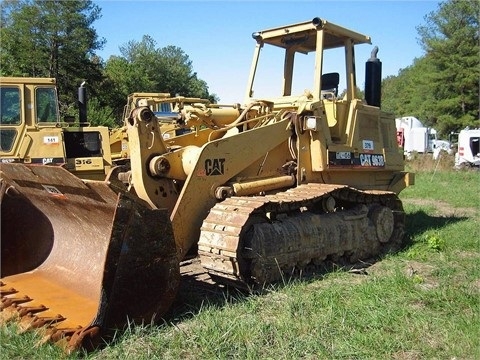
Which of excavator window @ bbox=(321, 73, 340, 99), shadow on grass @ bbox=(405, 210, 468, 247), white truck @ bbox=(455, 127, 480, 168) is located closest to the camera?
excavator window @ bbox=(321, 73, 340, 99)

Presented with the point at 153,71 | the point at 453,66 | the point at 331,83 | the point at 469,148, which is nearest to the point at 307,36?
the point at 331,83

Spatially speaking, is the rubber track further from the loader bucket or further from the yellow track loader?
the yellow track loader

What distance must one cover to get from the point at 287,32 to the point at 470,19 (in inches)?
1416

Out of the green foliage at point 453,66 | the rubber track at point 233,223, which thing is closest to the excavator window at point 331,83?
the rubber track at point 233,223

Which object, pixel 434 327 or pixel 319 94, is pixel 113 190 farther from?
pixel 319 94

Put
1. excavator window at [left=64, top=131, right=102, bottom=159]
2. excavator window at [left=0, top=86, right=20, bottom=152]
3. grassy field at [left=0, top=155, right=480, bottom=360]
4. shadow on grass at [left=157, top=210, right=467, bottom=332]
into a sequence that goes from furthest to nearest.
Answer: excavator window at [left=64, top=131, right=102, bottom=159] → excavator window at [left=0, top=86, right=20, bottom=152] → shadow on grass at [left=157, top=210, right=467, bottom=332] → grassy field at [left=0, top=155, right=480, bottom=360]

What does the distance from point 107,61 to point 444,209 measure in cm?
3976

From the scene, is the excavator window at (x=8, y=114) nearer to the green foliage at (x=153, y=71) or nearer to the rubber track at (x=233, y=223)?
the rubber track at (x=233, y=223)

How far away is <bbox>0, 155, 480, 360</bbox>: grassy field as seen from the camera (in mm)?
4082

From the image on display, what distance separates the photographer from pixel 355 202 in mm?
7316

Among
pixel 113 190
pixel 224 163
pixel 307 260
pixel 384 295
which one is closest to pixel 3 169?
pixel 113 190

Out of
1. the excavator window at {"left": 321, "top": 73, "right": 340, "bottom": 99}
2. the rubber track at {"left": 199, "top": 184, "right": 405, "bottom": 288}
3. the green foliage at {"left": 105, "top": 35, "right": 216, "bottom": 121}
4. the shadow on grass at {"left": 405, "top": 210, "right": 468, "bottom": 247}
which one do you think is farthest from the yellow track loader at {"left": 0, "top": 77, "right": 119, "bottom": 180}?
the green foliage at {"left": 105, "top": 35, "right": 216, "bottom": 121}

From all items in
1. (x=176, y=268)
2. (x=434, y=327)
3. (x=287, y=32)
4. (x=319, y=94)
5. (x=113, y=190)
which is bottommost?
(x=434, y=327)

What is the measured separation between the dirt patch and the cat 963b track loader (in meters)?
3.80
